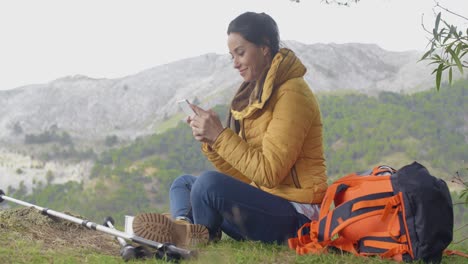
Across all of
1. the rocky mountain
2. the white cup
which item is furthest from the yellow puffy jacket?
the rocky mountain

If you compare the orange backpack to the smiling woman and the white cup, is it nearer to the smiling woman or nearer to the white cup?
the smiling woman

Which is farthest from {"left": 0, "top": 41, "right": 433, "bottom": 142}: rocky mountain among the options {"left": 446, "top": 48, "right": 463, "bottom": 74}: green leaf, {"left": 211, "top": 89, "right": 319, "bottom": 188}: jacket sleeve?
{"left": 446, "top": 48, "right": 463, "bottom": 74}: green leaf

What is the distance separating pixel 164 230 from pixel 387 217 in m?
1.01

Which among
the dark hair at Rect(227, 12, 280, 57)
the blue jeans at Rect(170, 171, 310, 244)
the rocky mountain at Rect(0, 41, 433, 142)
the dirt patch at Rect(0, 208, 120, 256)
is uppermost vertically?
the dark hair at Rect(227, 12, 280, 57)

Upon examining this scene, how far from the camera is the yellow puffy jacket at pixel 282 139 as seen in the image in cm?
267

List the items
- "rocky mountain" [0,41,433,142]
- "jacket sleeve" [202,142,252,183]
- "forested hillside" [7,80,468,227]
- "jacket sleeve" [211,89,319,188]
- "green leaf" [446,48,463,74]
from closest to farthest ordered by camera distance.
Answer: "green leaf" [446,48,463,74] < "jacket sleeve" [211,89,319,188] < "jacket sleeve" [202,142,252,183] < "forested hillside" [7,80,468,227] < "rocky mountain" [0,41,433,142]

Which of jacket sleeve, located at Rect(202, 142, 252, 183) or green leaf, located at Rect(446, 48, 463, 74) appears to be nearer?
green leaf, located at Rect(446, 48, 463, 74)

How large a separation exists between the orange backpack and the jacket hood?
52cm

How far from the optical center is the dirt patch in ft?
10.3

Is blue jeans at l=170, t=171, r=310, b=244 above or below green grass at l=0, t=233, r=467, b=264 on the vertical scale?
above

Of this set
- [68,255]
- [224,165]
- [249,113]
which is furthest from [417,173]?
[68,255]

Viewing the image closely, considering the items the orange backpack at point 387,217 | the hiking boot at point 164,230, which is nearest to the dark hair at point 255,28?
the orange backpack at point 387,217

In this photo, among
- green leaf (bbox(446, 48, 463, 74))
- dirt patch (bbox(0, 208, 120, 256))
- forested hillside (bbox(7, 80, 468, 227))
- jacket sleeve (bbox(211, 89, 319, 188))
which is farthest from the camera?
forested hillside (bbox(7, 80, 468, 227))

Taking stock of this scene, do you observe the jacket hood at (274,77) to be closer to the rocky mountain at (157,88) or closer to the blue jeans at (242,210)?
the blue jeans at (242,210)
